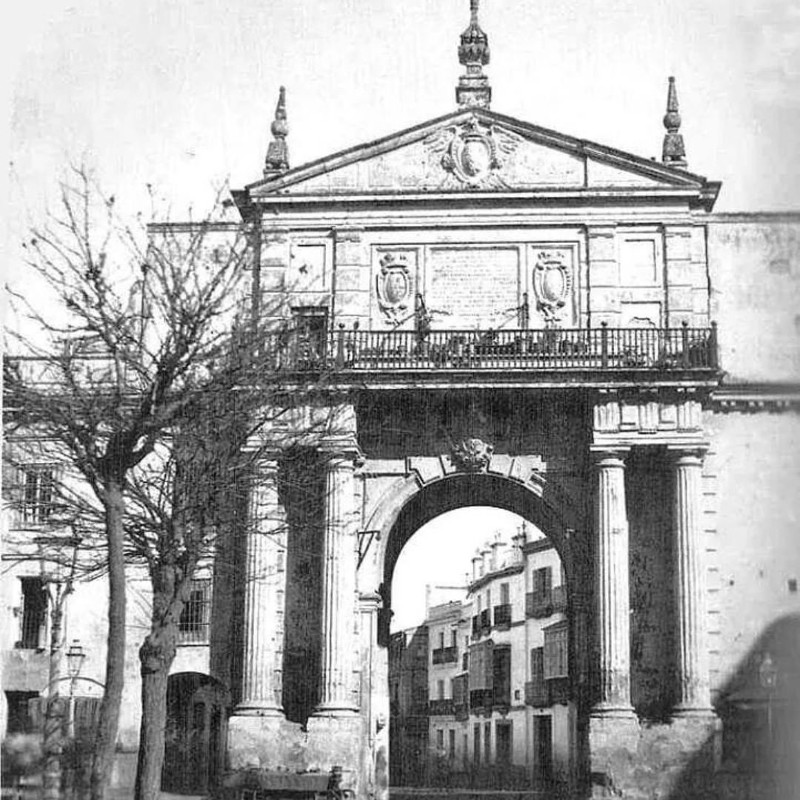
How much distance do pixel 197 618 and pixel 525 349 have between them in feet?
25.8

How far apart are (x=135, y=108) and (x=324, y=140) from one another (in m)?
6.62

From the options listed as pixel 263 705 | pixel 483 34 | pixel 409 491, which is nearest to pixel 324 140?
pixel 483 34

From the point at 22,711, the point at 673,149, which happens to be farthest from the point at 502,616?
the point at 22,711

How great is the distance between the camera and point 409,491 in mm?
27906

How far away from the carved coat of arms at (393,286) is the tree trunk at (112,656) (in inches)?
476

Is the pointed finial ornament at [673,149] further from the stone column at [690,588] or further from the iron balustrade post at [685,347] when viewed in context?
the stone column at [690,588]

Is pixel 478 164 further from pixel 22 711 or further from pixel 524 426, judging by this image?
pixel 22 711

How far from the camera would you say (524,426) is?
2786 cm

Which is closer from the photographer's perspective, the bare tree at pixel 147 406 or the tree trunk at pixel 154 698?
the bare tree at pixel 147 406

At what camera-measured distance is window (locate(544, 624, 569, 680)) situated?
46.6 m

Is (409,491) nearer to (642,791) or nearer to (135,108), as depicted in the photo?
(642,791)

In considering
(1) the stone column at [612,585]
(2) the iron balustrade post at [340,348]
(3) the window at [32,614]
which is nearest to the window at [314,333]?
(2) the iron balustrade post at [340,348]

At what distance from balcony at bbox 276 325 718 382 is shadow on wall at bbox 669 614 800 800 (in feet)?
17.1

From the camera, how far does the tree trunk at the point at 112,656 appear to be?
53.2 feet
